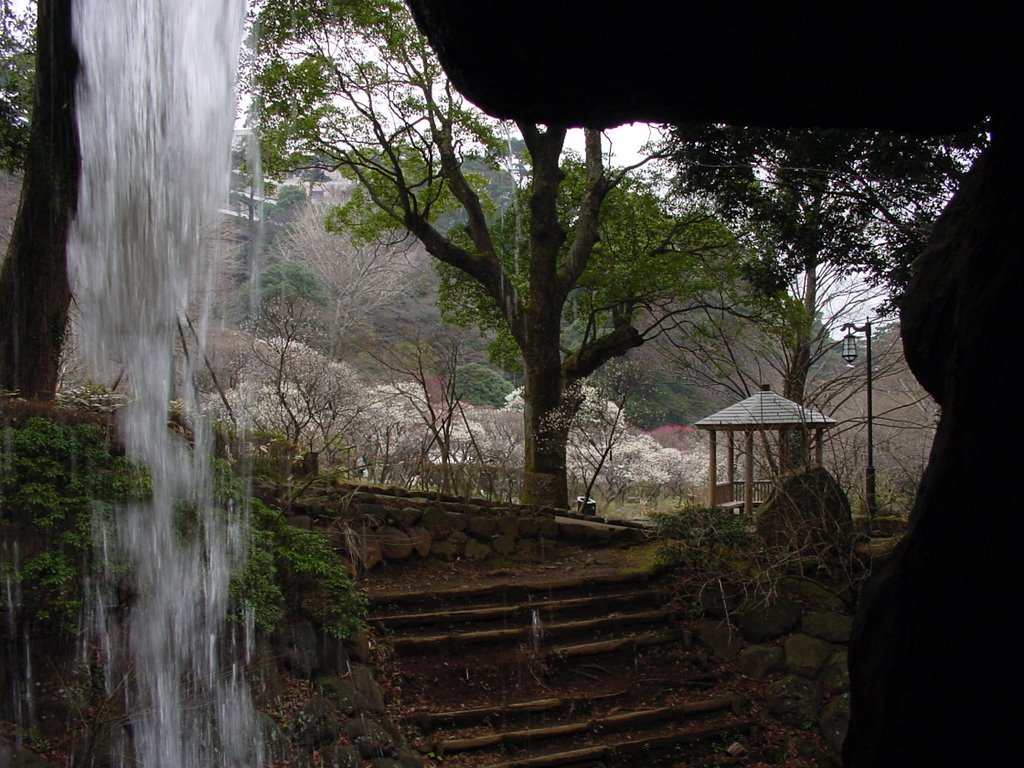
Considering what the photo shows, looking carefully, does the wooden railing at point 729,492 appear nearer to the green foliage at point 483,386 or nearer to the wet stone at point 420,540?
the green foliage at point 483,386

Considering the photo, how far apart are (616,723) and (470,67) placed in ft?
17.7

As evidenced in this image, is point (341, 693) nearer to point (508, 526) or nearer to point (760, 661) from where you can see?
point (508, 526)

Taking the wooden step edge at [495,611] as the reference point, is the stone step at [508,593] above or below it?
above

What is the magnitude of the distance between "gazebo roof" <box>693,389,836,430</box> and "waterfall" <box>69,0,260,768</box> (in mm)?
6308

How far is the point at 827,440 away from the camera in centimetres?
877

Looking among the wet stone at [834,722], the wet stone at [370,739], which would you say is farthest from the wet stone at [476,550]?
the wet stone at [834,722]

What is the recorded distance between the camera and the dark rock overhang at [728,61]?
1804 millimetres

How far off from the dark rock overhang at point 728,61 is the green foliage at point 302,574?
4.24 metres

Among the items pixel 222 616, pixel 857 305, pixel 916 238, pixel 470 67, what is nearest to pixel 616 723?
pixel 222 616

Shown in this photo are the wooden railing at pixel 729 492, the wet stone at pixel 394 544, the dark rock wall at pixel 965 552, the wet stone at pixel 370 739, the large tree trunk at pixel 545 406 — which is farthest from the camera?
the wooden railing at pixel 729 492

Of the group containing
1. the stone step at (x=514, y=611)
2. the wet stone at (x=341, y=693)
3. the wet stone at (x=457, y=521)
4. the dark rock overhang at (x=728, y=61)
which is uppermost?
the dark rock overhang at (x=728, y=61)

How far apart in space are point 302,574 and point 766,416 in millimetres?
6903

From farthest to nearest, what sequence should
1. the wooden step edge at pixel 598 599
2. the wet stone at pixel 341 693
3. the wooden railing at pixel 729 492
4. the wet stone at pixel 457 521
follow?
the wooden railing at pixel 729 492, the wet stone at pixel 457 521, the wooden step edge at pixel 598 599, the wet stone at pixel 341 693

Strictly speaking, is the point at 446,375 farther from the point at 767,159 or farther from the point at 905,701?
the point at 905,701
